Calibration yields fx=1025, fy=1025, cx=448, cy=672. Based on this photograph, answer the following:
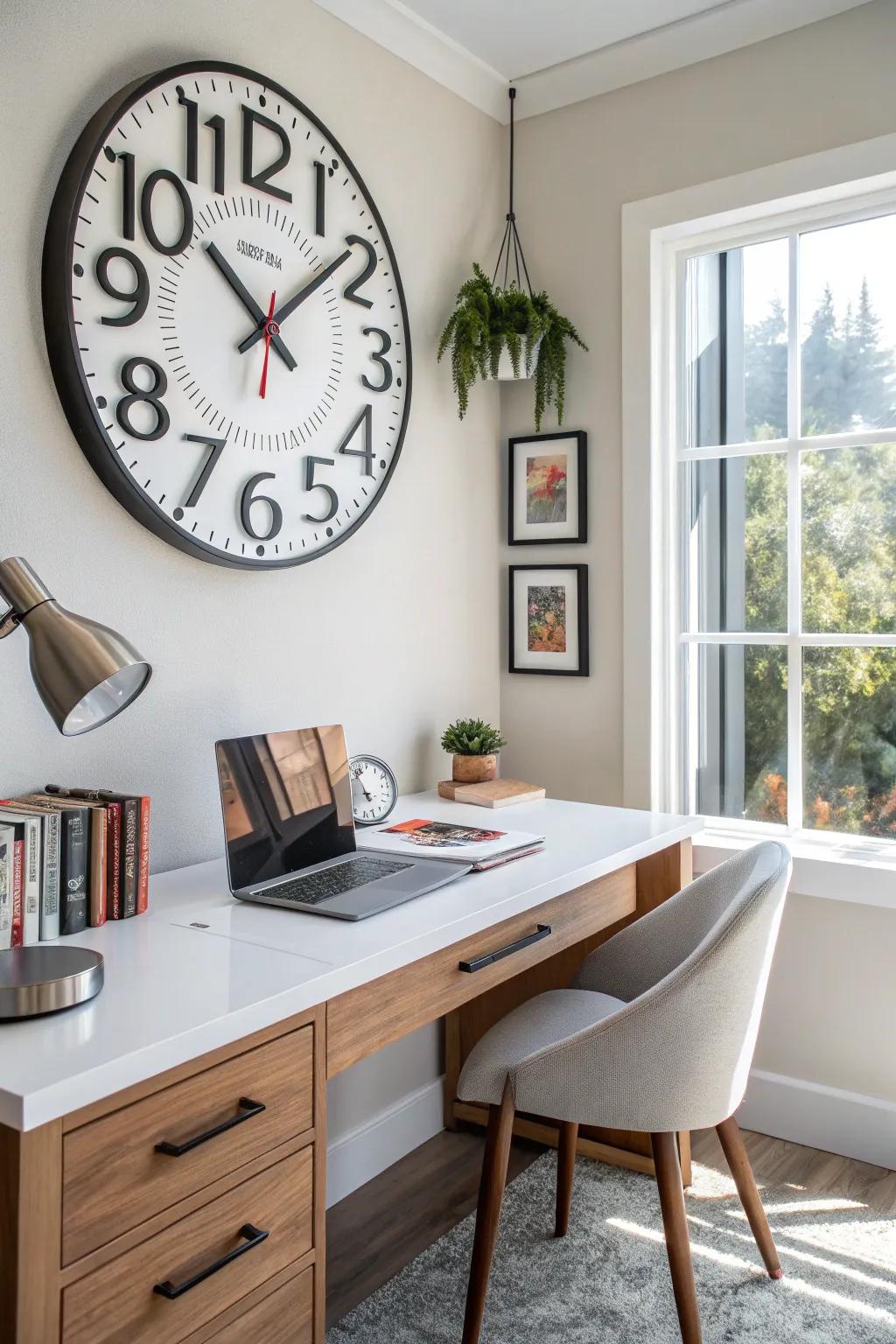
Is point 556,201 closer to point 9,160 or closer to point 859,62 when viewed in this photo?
point 859,62

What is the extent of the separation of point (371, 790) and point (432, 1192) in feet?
2.81

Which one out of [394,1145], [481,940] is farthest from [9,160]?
[394,1145]

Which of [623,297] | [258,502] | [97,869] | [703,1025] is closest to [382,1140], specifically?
[703,1025]

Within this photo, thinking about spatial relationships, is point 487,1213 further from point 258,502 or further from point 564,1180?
point 258,502

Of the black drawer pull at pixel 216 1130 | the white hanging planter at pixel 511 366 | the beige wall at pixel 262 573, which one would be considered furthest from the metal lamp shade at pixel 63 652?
the white hanging planter at pixel 511 366

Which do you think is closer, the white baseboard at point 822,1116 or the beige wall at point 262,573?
the beige wall at point 262,573

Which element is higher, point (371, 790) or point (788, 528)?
point (788, 528)

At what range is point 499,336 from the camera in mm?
2402

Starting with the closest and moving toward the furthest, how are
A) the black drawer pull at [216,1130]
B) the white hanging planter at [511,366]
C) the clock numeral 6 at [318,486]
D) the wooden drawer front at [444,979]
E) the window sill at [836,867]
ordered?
the black drawer pull at [216,1130]
the wooden drawer front at [444,979]
the clock numeral 6 at [318,486]
the window sill at [836,867]
the white hanging planter at [511,366]

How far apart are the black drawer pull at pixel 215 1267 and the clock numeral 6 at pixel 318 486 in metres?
1.27

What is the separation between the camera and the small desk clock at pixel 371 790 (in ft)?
6.72

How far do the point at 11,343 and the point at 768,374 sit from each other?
1638 millimetres

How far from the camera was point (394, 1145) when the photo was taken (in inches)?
89.4

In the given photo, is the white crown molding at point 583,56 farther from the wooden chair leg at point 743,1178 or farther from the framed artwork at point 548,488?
the wooden chair leg at point 743,1178
